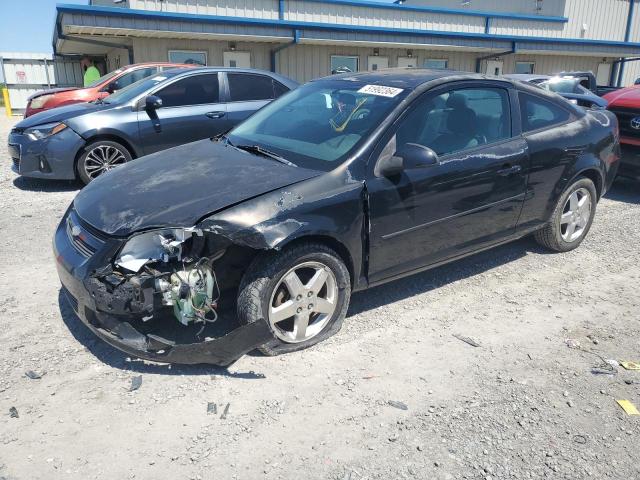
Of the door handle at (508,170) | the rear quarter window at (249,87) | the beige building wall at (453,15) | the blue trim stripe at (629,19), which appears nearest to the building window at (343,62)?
the beige building wall at (453,15)

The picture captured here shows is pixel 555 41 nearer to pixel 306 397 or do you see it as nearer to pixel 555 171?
pixel 555 171

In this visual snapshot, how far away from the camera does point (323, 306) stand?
11.2 ft

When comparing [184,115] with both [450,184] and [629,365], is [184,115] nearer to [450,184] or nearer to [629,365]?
[450,184]

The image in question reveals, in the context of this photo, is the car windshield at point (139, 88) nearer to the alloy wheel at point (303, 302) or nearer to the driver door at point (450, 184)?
the driver door at point (450, 184)

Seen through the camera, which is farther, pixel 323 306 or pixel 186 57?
pixel 186 57

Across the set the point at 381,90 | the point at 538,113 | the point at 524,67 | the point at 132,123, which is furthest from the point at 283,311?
the point at 524,67

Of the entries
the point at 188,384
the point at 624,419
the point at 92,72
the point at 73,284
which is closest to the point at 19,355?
the point at 73,284

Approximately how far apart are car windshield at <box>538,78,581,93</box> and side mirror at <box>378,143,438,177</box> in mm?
7138

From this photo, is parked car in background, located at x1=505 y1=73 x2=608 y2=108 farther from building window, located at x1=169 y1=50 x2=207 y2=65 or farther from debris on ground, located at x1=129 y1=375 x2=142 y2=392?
building window, located at x1=169 y1=50 x2=207 y2=65

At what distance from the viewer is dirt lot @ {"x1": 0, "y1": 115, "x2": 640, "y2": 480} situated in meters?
2.47

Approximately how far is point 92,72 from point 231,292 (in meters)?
Result: 14.6

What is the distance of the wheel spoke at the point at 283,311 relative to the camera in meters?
3.21

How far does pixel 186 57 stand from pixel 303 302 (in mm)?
13617

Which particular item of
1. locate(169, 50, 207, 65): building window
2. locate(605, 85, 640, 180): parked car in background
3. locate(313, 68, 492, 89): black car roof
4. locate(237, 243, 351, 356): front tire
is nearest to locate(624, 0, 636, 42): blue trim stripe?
locate(169, 50, 207, 65): building window
